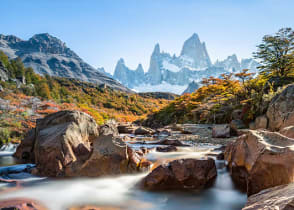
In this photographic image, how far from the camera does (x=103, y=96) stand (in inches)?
2968

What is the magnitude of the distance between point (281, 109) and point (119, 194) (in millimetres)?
11300

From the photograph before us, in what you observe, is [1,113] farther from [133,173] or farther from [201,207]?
[201,207]

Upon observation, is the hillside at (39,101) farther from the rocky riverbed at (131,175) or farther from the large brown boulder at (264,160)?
the large brown boulder at (264,160)

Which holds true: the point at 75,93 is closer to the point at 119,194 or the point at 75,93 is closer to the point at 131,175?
the point at 131,175

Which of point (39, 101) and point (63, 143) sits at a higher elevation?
point (39, 101)

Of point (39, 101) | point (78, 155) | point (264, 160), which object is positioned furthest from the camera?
point (39, 101)

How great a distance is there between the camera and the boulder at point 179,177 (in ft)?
19.6

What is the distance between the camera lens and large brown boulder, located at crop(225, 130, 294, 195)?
371 centimetres

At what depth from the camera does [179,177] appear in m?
5.98

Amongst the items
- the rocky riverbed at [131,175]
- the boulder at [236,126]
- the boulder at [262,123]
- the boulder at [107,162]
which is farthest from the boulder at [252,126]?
the boulder at [107,162]

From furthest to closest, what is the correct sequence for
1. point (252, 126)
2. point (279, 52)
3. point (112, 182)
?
point (279, 52) < point (252, 126) < point (112, 182)

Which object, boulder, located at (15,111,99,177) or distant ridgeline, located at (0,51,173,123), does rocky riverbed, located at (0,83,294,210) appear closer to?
boulder, located at (15,111,99,177)

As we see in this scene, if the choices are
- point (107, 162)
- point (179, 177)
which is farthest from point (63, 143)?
point (179, 177)

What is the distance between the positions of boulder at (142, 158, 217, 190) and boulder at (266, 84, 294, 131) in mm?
7627
